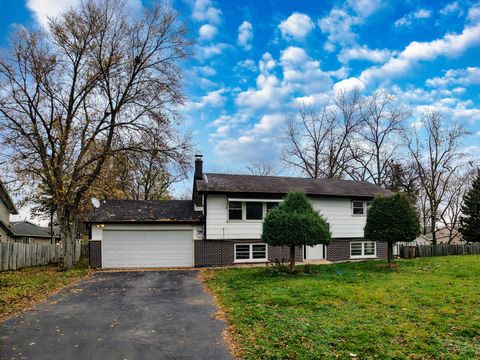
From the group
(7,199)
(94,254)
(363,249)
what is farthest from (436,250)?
(7,199)

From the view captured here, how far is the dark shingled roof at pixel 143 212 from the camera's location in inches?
781

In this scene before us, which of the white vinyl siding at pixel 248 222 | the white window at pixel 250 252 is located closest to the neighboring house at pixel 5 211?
the white vinyl siding at pixel 248 222

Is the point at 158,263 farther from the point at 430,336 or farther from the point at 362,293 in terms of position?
the point at 430,336

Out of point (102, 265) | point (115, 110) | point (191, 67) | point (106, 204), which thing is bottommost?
point (102, 265)

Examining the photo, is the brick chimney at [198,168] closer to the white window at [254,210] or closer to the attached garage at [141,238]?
the attached garage at [141,238]

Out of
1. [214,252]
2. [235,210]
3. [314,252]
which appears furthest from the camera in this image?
[314,252]

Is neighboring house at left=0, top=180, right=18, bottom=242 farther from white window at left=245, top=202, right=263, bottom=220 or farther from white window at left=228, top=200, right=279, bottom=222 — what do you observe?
white window at left=245, top=202, right=263, bottom=220

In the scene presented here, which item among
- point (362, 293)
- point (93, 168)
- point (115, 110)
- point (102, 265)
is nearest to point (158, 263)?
point (102, 265)

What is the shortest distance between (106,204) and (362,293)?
16.1 metres

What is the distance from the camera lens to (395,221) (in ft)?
53.6

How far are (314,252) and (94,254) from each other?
12615 millimetres

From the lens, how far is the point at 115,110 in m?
20.4

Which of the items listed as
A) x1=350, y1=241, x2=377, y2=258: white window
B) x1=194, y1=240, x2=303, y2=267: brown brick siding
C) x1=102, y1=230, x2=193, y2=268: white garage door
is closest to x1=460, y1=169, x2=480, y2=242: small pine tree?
x1=350, y1=241, x2=377, y2=258: white window

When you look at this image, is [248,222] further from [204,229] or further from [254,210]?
[204,229]
